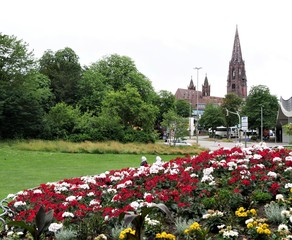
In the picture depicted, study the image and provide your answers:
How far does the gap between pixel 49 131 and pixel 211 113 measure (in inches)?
2147

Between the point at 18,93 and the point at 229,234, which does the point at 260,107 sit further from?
the point at 229,234

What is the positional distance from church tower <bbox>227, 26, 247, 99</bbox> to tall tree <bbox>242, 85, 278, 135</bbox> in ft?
215

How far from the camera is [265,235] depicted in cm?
465

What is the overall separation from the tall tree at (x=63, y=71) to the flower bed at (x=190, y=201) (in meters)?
52.0

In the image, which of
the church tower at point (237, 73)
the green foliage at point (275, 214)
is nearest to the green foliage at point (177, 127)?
the green foliage at point (275, 214)

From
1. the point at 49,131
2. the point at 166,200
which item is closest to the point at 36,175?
the point at 166,200

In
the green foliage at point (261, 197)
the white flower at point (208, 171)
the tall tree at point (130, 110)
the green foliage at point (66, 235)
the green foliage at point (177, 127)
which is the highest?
the tall tree at point (130, 110)

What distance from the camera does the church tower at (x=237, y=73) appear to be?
141 m

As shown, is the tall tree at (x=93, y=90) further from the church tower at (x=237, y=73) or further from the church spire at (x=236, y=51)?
the church spire at (x=236, y=51)

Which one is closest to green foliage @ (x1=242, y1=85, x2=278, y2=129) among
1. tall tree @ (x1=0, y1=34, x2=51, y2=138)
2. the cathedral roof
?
tall tree @ (x1=0, y1=34, x2=51, y2=138)

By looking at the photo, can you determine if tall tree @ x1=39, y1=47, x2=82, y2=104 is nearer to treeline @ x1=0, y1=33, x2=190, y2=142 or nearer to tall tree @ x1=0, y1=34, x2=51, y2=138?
treeline @ x1=0, y1=33, x2=190, y2=142

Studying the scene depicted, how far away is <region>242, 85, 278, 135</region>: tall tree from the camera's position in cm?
7150

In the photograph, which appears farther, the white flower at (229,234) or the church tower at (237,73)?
the church tower at (237,73)

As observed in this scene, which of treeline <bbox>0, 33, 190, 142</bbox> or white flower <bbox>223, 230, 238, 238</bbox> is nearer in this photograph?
white flower <bbox>223, 230, 238, 238</bbox>
